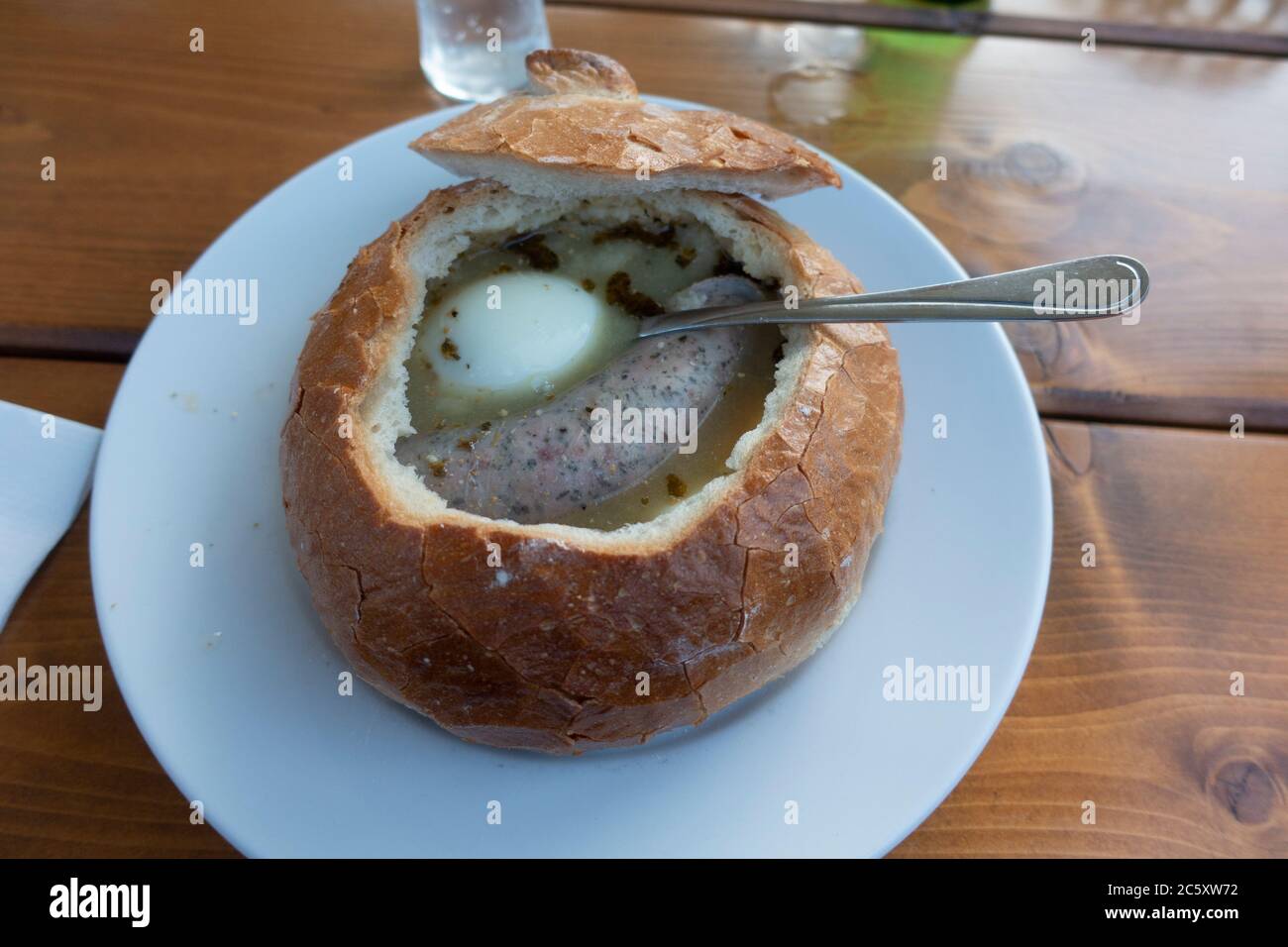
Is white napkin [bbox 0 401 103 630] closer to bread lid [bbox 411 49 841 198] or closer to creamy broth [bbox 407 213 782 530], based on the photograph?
creamy broth [bbox 407 213 782 530]

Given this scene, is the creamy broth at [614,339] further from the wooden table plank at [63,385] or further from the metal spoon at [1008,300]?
the wooden table plank at [63,385]

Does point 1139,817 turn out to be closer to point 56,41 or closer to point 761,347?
point 761,347

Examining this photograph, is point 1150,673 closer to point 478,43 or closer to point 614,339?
point 614,339

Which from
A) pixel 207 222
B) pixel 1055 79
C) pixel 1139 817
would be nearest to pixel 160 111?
pixel 207 222

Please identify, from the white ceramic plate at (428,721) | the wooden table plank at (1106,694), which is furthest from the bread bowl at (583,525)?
the wooden table plank at (1106,694)

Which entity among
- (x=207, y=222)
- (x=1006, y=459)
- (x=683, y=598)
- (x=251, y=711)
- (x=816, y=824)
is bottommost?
(x=816, y=824)

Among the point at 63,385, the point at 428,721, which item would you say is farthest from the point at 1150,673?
the point at 63,385
